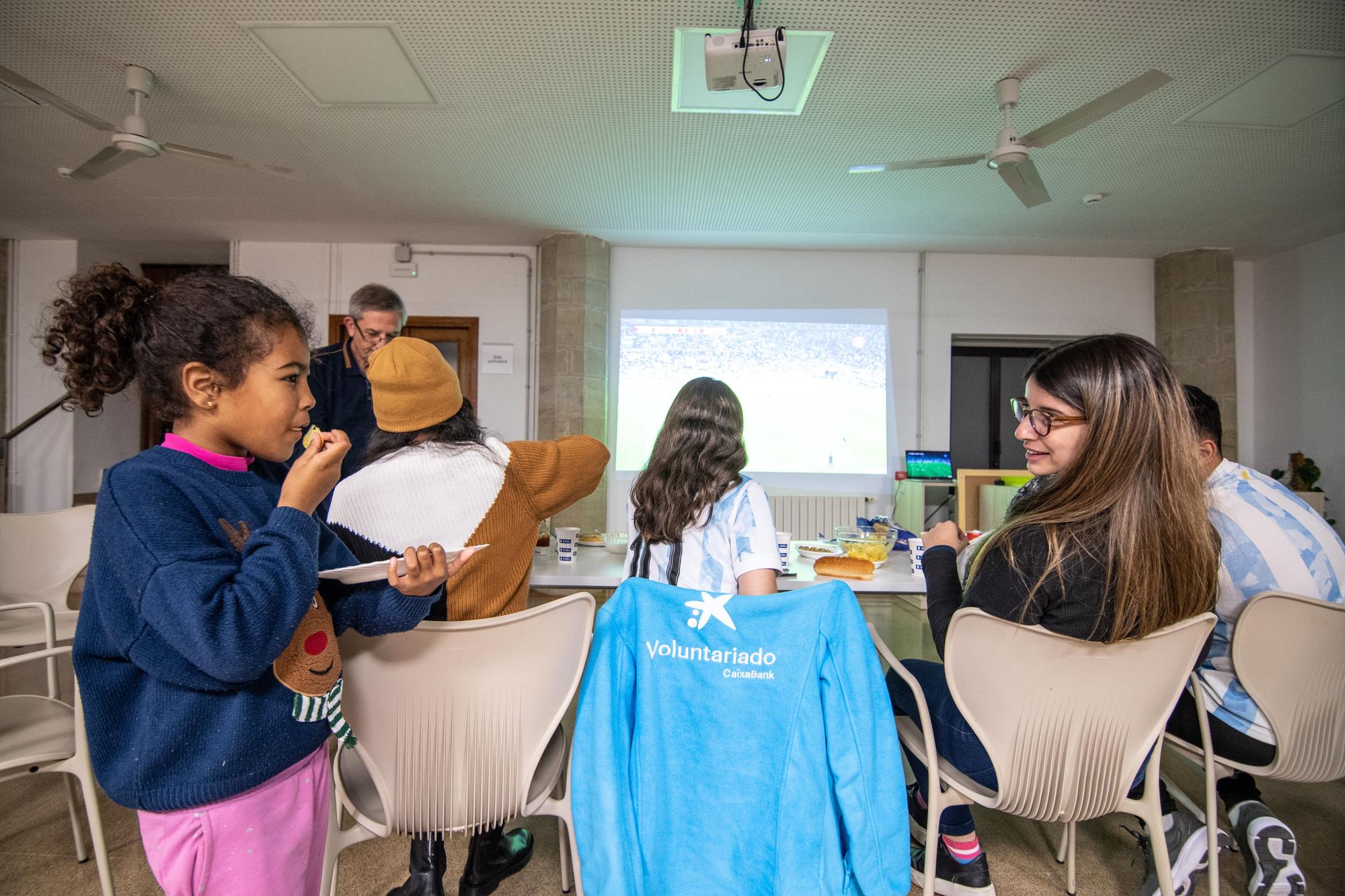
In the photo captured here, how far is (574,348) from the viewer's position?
496 cm

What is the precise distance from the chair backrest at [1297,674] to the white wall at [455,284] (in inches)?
184

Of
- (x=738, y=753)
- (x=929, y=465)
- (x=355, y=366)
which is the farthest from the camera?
(x=929, y=465)

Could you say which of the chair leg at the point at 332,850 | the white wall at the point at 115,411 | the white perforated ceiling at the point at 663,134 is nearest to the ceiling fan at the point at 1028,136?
the white perforated ceiling at the point at 663,134

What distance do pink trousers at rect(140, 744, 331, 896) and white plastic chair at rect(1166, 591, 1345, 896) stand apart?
1786 millimetres

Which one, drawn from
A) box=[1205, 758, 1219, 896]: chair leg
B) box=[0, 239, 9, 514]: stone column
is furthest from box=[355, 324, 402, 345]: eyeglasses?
box=[0, 239, 9, 514]: stone column

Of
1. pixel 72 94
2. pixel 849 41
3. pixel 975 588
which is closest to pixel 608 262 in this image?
pixel 849 41

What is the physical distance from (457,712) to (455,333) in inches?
182

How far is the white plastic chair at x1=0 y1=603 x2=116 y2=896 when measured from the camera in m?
1.39

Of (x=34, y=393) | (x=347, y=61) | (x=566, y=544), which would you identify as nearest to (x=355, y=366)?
(x=566, y=544)

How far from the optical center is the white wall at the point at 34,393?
5301 mm

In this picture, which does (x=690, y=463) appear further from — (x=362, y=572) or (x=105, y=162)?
(x=105, y=162)

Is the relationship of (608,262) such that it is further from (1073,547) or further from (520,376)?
Result: (1073,547)

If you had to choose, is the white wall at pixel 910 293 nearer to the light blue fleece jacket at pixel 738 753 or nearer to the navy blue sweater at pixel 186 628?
the light blue fleece jacket at pixel 738 753

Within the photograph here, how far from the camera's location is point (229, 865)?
851mm
